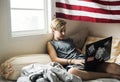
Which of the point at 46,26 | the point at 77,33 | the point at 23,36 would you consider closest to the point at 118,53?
the point at 77,33

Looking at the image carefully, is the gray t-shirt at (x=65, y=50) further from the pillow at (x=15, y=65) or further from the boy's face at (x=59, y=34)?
the pillow at (x=15, y=65)

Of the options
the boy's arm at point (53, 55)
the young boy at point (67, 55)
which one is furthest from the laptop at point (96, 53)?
the boy's arm at point (53, 55)

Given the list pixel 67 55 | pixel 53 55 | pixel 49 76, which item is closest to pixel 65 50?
pixel 67 55

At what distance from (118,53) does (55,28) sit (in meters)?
0.77

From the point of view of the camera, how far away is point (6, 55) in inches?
82.8

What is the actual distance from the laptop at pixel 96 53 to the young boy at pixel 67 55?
0.07 m

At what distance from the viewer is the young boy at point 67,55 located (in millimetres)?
1938

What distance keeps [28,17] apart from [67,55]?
2.13 feet

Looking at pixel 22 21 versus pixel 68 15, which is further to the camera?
pixel 68 15

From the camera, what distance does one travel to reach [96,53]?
181 centimetres

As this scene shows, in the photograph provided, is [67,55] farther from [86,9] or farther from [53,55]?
[86,9]

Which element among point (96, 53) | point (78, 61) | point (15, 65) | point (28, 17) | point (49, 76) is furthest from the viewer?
point (28, 17)

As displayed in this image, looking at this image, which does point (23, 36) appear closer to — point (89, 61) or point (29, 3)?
point (29, 3)

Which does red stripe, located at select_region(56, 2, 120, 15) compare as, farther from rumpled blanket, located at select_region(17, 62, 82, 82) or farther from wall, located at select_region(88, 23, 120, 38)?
rumpled blanket, located at select_region(17, 62, 82, 82)
